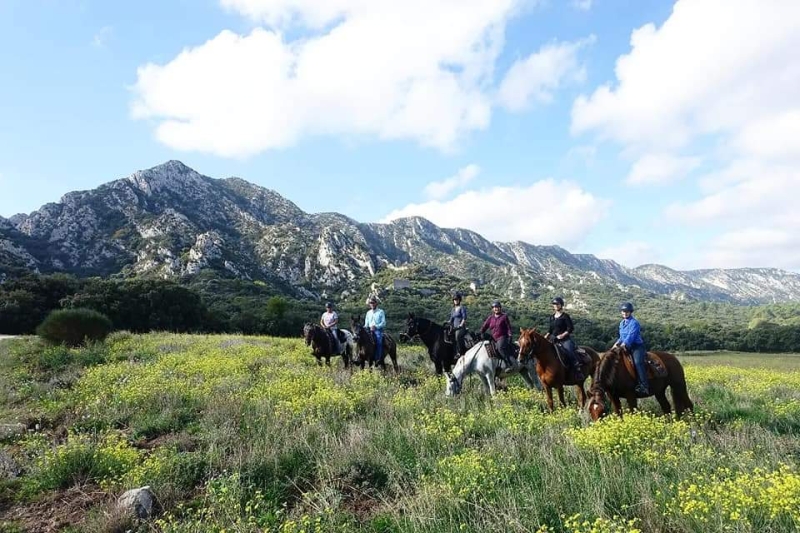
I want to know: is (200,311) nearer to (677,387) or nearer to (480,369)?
(480,369)

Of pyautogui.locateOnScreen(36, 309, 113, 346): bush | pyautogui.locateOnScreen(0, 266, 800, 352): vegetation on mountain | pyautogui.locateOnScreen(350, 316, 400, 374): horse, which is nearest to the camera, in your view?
pyautogui.locateOnScreen(350, 316, 400, 374): horse

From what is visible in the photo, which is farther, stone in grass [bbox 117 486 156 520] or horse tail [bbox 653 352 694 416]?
horse tail [bbox 653 352 694 416]

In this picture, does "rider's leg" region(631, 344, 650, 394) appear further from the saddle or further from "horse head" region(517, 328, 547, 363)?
"horse head" region(517, 328, 547, 363)

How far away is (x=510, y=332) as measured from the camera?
11.6 meters

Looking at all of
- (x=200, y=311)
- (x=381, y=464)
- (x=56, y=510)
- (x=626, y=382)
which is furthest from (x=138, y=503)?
(x=200, y=311)

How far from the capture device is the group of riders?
9.14 meters

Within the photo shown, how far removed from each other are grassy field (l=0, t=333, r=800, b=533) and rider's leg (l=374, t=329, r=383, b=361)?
5382 mm

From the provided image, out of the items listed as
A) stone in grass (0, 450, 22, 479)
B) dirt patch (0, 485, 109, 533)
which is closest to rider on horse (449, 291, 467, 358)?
dirt patch (0, 485, 109, 533)

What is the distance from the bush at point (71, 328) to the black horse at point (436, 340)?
52.4 ft

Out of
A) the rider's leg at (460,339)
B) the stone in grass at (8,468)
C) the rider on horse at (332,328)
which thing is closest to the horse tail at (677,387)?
the rider's leg at (460,339)

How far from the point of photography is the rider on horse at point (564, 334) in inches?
A: 408

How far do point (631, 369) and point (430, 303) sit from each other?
366 ft

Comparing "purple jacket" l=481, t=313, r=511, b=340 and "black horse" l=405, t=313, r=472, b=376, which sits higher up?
"purple jacket" l=481, t=313, r=511, b=340

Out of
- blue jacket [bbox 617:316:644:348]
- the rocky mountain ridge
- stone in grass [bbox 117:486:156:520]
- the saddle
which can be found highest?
the rocky mountain ridge
